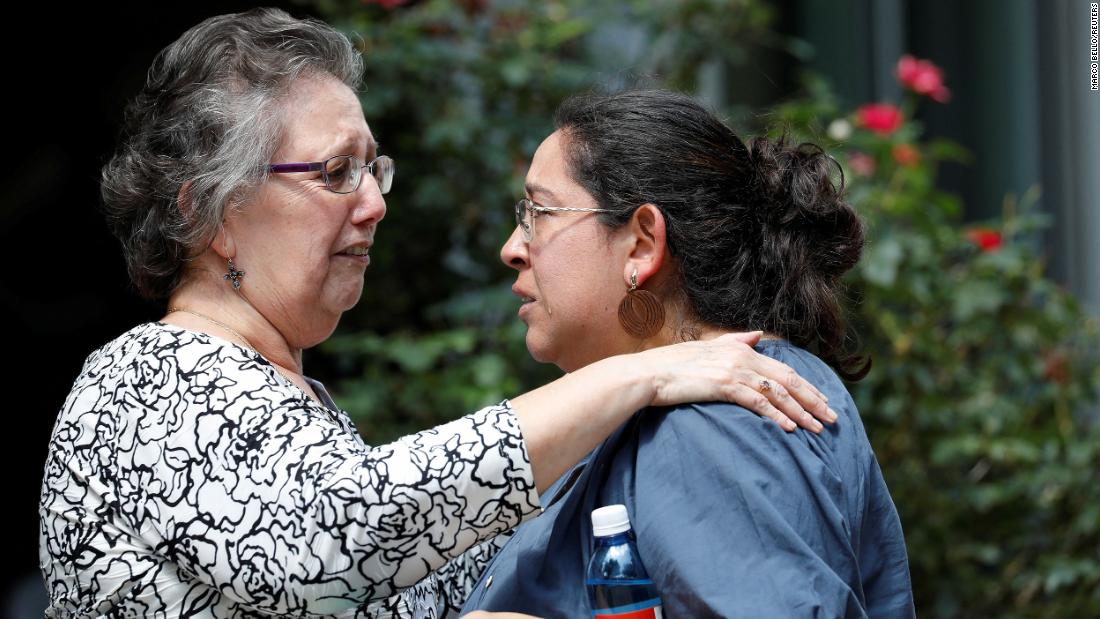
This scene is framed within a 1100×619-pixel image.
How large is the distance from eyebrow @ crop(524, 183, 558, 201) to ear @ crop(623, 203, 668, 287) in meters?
0.15

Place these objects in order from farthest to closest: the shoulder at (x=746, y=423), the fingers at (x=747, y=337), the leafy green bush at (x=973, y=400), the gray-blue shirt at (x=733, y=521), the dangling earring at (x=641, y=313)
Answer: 1. the leafy green bush at (x=973, y=400)
2. the dangling earring at (x=641, y=313)
3. the fingers at (x=747, y=337)
4. the shoulder at (x=746, y=423)
5. the gray-blue shirt at (x=733, y=521)

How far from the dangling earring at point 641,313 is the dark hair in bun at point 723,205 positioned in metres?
0.05

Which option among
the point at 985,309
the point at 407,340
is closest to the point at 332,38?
the point at 407,340

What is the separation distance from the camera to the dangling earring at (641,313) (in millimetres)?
1829

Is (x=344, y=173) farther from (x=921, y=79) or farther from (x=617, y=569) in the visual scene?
(x=921, y=79)

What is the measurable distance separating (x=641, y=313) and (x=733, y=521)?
442 millimetres

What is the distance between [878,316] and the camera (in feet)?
12.0

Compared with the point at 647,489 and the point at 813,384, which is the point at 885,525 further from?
the point at 647,489

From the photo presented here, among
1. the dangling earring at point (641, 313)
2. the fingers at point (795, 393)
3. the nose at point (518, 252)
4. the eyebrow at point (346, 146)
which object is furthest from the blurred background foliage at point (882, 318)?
the fingers at point (795, 393)

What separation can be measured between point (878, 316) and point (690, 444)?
226 cm

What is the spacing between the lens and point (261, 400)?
64.1 inches

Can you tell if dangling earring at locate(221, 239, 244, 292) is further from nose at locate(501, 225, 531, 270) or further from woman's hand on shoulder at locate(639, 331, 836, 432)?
woman's hand on shoulder at locate(639, 331, 836, 432)

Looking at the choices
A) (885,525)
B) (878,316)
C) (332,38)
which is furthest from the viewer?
(878,316)

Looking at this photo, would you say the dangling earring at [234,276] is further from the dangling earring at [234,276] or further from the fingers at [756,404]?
the fingers at [756,404]
